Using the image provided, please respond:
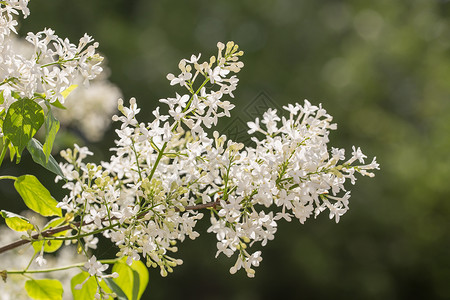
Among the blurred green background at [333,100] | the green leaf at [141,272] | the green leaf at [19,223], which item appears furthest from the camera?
the blurred green background at [333,100]

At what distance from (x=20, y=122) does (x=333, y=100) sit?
6.93 m

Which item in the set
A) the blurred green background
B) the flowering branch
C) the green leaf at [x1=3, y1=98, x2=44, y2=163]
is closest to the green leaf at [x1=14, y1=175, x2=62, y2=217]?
the flowering branch

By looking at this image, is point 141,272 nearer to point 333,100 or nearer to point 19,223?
point 19,223

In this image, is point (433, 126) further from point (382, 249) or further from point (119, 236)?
point (119, 236)

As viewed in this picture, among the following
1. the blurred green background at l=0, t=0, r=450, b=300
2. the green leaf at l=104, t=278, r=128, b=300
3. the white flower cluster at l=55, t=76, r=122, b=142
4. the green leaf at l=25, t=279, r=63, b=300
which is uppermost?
the blurred green background at l=0, t=0, r=450, b=300

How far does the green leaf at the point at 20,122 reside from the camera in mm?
578

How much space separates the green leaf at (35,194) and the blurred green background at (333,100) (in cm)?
495

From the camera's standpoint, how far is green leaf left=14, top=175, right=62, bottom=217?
68 cm

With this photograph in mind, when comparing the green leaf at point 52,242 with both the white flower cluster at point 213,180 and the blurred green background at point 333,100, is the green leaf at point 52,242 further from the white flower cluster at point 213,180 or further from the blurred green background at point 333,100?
the blurred green background at point 333,100

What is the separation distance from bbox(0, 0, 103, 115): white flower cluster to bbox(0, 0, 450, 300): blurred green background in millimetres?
5050

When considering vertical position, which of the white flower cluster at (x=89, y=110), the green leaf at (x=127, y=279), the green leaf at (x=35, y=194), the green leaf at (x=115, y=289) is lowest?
the green leaf at (x=115, y=289)

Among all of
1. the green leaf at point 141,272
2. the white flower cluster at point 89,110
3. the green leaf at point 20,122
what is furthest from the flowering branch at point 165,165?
the white flower cluster at point 89,110

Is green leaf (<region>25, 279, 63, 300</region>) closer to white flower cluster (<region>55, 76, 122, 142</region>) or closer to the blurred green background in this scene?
white flower cluster (<region>55, 76, 122, 142</region>)

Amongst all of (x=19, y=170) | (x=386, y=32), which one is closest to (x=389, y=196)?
(x=386, y=32)
